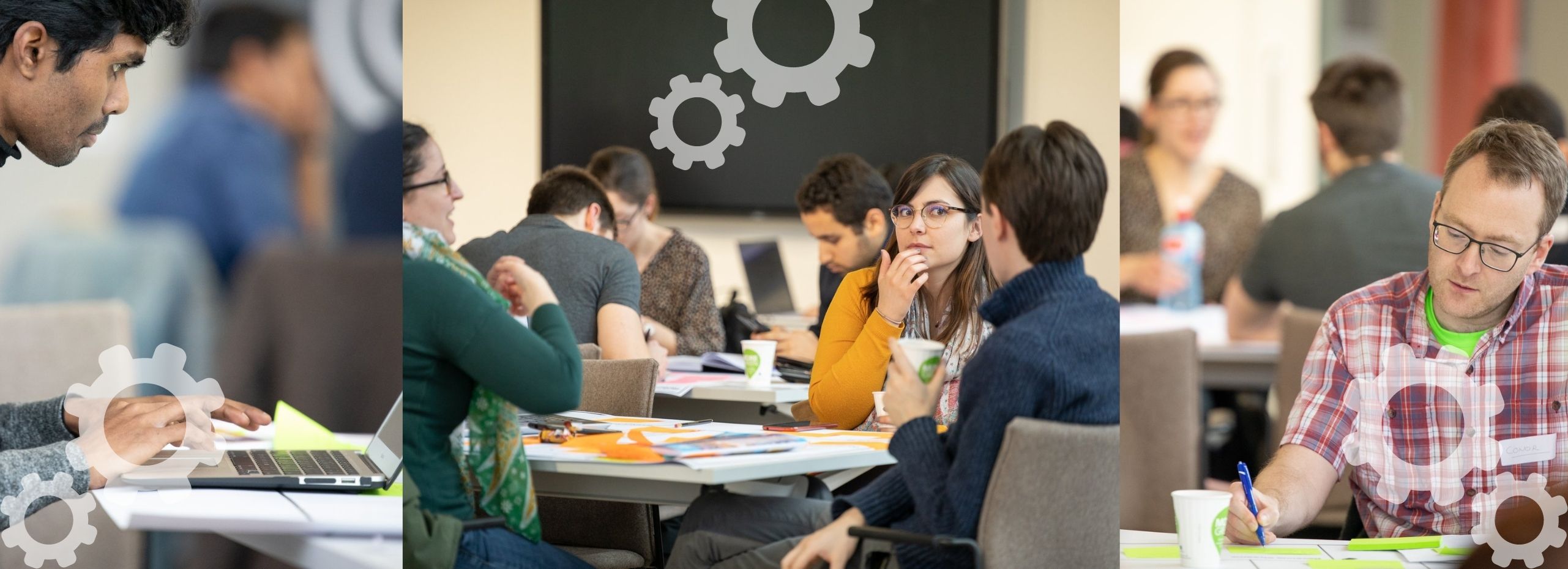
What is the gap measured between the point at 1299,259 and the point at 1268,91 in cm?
32

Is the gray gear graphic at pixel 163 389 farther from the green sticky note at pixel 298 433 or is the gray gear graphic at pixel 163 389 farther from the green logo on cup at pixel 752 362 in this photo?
the green logo on cup at pixel 752 362

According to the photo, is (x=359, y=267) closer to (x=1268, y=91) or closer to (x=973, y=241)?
(x=973, y=241)

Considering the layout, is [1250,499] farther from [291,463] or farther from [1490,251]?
[291,463]

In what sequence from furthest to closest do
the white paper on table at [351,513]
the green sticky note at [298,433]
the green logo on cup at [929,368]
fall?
the green sticky note at [298,433], the white paper on table at [351,513], the green logo on cup at [929,368]

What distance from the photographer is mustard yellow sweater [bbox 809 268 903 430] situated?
1.83 m

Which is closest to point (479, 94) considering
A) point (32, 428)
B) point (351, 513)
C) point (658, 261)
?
point (658, 261)

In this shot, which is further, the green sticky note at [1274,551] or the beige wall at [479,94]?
the beige wall at [479,94]

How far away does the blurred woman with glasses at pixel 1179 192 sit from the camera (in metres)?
1.85

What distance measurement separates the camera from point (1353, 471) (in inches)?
77.4

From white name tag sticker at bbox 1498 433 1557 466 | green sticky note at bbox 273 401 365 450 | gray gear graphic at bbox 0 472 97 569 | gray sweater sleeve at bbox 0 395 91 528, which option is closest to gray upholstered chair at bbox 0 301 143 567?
gray gear graphic at bbox 0 472 97 569

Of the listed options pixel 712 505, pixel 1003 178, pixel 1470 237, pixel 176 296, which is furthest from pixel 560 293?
pixel 1470 237

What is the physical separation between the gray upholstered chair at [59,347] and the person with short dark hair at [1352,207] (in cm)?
231

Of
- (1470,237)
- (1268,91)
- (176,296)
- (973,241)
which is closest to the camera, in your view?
(973,241)

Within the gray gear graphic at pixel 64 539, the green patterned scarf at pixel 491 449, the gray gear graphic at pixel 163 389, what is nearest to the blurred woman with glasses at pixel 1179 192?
the green patterned scarf at pixel 491 449
